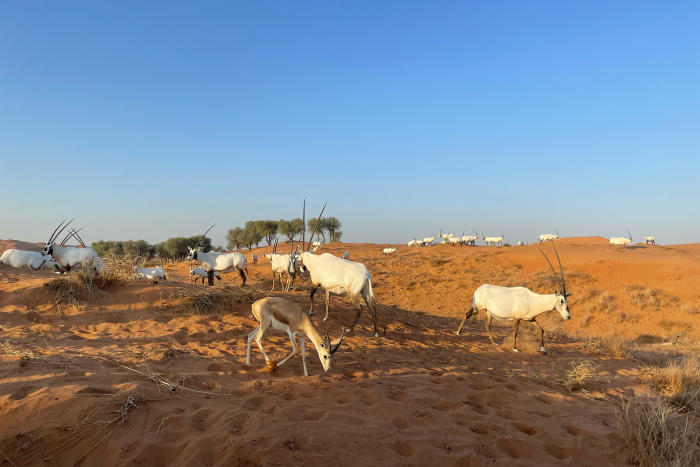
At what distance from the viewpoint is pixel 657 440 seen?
12.9 ft

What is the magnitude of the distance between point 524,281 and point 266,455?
2299 cm

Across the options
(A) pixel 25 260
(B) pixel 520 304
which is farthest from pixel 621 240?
(A) pixel 25 260

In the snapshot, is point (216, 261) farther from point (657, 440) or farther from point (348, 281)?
point (657, 440)

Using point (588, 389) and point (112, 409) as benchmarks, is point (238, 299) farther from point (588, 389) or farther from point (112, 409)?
point (588, 389)

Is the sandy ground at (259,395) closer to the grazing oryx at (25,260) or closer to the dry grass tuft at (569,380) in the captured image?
the dry grass tuft at (569,380)

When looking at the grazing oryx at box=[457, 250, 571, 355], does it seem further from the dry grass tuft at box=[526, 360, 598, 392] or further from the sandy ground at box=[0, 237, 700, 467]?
the dry grass tuft at box=[526, 360, 598, 392]

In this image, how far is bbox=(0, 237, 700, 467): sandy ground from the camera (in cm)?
352

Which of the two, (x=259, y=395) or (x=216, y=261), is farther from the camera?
(x=216, y=261)

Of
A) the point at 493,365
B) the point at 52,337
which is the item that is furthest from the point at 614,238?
the point at 52,337

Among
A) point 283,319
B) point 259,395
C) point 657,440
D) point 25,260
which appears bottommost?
point 657,440

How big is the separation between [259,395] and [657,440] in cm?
474

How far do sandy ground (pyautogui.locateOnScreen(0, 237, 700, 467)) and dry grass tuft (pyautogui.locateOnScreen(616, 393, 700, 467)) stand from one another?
7.2 inches

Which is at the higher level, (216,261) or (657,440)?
(216,261)

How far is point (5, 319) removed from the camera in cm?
820
